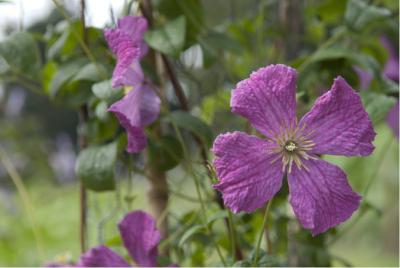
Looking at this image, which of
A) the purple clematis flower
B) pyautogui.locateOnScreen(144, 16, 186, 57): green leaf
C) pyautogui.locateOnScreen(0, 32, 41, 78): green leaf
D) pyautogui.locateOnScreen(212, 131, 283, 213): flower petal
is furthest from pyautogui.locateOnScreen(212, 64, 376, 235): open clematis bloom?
pyautogui.locateOnScreen(0, 32, 41, 78): green leaf

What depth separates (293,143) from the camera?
45 centimetres

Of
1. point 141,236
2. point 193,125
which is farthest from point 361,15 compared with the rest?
point 141,236

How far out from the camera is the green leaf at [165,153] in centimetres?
69

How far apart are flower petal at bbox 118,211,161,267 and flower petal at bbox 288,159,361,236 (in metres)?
0.18

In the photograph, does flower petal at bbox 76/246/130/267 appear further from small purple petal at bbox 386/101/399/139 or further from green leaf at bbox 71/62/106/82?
small purple petal at bbox 386/101/399/139

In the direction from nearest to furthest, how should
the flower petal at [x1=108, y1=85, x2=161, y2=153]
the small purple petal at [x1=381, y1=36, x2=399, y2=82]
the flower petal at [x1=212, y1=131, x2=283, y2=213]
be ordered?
the flower petal at [x1=212, y1=131, x2=283, y2=213] → the flower petal at [x1=108, y1=85, x2=161, y2=153] → the small purple petal at [x1=381, y1=36, x2=399, y2=82]

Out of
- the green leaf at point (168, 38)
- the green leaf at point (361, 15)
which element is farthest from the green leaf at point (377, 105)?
the green leaf at point (168, 38)

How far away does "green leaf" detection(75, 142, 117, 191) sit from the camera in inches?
24.6

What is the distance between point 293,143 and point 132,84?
17cm

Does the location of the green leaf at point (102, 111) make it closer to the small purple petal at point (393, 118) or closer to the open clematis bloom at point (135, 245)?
the open clematis bloom at point (135, 245)

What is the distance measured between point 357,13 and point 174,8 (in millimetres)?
208

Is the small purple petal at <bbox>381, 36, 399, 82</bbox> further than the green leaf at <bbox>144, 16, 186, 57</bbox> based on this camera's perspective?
Yes

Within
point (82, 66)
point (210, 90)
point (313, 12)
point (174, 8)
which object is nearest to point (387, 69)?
point (313, 12)

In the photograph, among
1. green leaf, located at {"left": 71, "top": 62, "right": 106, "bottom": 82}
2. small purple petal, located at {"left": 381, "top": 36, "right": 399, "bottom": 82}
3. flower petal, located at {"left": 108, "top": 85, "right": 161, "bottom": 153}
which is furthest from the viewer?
small purple petal, located at {"left": 381, "top": 36, "right": 399, "bottom": 82}
